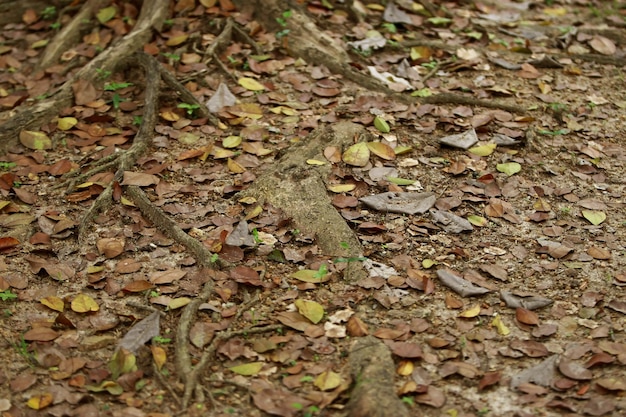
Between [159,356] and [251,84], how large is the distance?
2526mm

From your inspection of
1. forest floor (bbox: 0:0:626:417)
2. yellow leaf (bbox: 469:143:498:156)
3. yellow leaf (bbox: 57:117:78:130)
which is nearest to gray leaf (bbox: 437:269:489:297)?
forest floor (bbox: 0:0:626:417)

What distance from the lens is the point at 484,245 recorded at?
167 inches

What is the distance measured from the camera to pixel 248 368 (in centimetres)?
351

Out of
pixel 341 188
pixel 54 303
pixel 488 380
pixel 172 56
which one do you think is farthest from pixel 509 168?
pixel 54 303

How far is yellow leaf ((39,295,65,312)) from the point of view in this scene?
3824 millimetres

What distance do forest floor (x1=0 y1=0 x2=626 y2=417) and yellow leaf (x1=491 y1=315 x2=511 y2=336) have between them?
3 cm

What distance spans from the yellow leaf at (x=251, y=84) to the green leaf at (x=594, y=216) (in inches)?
96.2

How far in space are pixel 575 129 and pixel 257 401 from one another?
10.5 feet

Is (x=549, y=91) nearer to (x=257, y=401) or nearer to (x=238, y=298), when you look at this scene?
(x=238, y=298)

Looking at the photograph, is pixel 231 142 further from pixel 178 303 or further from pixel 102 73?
pixel 178 303

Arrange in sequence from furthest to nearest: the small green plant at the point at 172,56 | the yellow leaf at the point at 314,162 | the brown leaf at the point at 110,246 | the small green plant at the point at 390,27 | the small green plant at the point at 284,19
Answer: the small green plant at the point at 390,27, the small green plant at the point at 284,19, the small green plant at the point at 172,56, the yellow leaf at the point at 314,162, the brown leaf at the point at 110,246

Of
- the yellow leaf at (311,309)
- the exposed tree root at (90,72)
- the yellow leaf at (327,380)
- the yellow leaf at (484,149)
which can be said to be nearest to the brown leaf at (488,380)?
the yellow leaf at (327,380)

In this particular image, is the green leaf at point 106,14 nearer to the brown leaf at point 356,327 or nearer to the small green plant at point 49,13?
the small green plant at point 49,13

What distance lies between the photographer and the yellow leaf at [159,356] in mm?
3500
